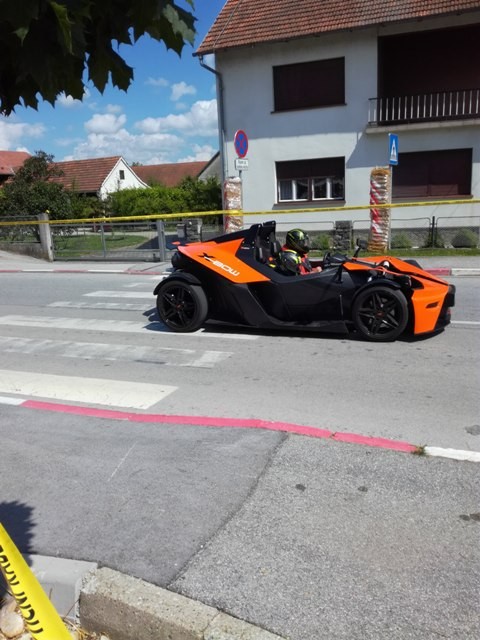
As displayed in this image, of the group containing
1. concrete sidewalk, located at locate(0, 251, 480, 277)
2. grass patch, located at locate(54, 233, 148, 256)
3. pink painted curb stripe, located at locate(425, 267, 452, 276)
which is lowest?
pink painted curb stripe, located at locate(425, 267, 452, 276)

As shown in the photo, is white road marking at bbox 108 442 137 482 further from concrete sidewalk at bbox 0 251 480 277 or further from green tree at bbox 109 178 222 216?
green tree at bbox 109 178 222 216

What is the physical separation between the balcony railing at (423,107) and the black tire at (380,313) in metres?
13.8

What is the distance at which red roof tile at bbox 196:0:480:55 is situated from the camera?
1738 centimetres

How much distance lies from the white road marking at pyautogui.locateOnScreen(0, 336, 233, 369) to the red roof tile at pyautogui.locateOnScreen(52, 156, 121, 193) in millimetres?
41247

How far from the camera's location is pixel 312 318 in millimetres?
6883

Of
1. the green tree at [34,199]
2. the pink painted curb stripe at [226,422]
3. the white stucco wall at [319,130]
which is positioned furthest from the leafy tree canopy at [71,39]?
the green tree at [34,199]

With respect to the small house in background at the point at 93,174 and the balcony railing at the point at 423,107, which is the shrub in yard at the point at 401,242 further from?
the small house in background at the point at 93,174

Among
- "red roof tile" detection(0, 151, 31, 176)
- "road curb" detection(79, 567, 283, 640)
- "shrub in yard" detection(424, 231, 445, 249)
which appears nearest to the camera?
"road curb" detection(79, 567, 283, 640)

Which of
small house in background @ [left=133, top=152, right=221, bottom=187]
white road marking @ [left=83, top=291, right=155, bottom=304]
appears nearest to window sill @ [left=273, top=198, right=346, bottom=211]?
white road marking @ [left=83, top=291, right=155, bottom=304]

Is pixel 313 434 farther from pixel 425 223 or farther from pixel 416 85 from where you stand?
pixel 416 85

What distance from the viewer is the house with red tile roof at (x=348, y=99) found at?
58.9 feet

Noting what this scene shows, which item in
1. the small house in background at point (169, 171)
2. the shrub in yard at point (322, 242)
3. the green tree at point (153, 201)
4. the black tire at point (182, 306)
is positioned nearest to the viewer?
the black tire at point (182, 306)

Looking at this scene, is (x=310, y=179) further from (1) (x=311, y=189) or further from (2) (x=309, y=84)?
(2) (x=309, y=84)

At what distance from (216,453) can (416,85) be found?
19004mm
